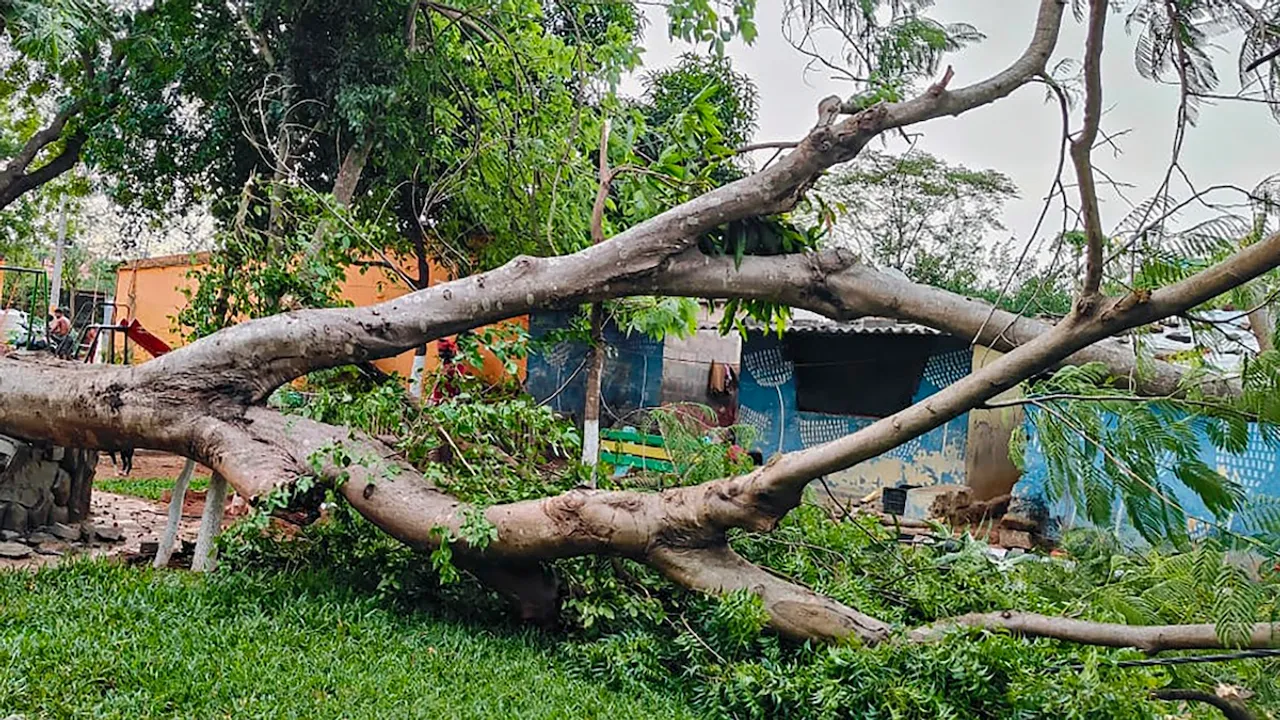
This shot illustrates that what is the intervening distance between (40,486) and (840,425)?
719 centimetres

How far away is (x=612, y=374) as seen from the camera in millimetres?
10336

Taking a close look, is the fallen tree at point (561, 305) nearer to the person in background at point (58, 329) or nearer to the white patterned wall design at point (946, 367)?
the white patterned wall design at point (946, 367)

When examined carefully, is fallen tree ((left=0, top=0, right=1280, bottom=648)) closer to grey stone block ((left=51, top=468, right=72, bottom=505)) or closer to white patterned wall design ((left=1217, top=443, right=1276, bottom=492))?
grey stone block ((left=51, top=468, right=72, bottom=505))

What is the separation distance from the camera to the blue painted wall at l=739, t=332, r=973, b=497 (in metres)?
9.04

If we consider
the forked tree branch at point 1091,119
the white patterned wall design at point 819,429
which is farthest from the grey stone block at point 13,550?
the white patterned wall design at point 819,429

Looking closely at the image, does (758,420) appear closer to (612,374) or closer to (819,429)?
(819,429)

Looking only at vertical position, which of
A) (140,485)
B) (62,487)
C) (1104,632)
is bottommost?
(140,485)

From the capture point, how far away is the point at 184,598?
12.0 feet

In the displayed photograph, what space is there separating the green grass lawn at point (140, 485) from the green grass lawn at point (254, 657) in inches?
196

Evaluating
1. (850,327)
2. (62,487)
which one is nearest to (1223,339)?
(850,327)

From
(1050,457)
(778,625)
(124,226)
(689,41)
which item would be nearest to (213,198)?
(124,226)

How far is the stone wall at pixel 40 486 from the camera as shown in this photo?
5766 millimetres

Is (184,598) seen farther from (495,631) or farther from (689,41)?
(689,41)

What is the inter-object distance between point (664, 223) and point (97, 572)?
118 inches
